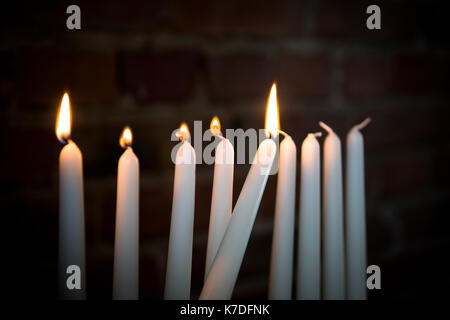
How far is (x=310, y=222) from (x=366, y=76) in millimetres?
508

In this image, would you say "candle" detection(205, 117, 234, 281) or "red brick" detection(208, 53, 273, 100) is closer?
"candle" detection(205, 117, 234, 281)

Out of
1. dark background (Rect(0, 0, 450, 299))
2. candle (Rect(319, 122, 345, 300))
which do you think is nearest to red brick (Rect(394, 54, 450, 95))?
dark background (Rect(0, 0, 450, 299))

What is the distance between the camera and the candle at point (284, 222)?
333mm

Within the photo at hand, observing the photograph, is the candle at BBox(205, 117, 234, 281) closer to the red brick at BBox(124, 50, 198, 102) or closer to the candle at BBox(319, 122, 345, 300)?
the candle at BBox(319, 122, 345, 300)

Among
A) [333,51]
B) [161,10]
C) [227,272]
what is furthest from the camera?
[333,51]

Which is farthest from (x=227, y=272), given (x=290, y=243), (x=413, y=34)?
(x=413, y=34)

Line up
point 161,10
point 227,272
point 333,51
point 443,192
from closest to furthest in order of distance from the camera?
point 227,272
point 161,10
point 333,51
point 443,192

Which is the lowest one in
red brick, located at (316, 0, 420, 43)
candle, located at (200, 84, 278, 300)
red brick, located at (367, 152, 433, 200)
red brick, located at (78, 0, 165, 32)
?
candle, located at (200, 84, 278, 300)

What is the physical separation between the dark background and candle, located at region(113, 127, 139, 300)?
24 cm

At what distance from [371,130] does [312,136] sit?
0.47 metres

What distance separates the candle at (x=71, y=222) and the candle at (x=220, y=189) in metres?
0.10

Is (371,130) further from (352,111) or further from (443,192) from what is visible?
(443,192)

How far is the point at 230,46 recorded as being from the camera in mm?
629

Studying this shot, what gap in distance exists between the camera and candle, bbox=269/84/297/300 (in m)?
0.33
